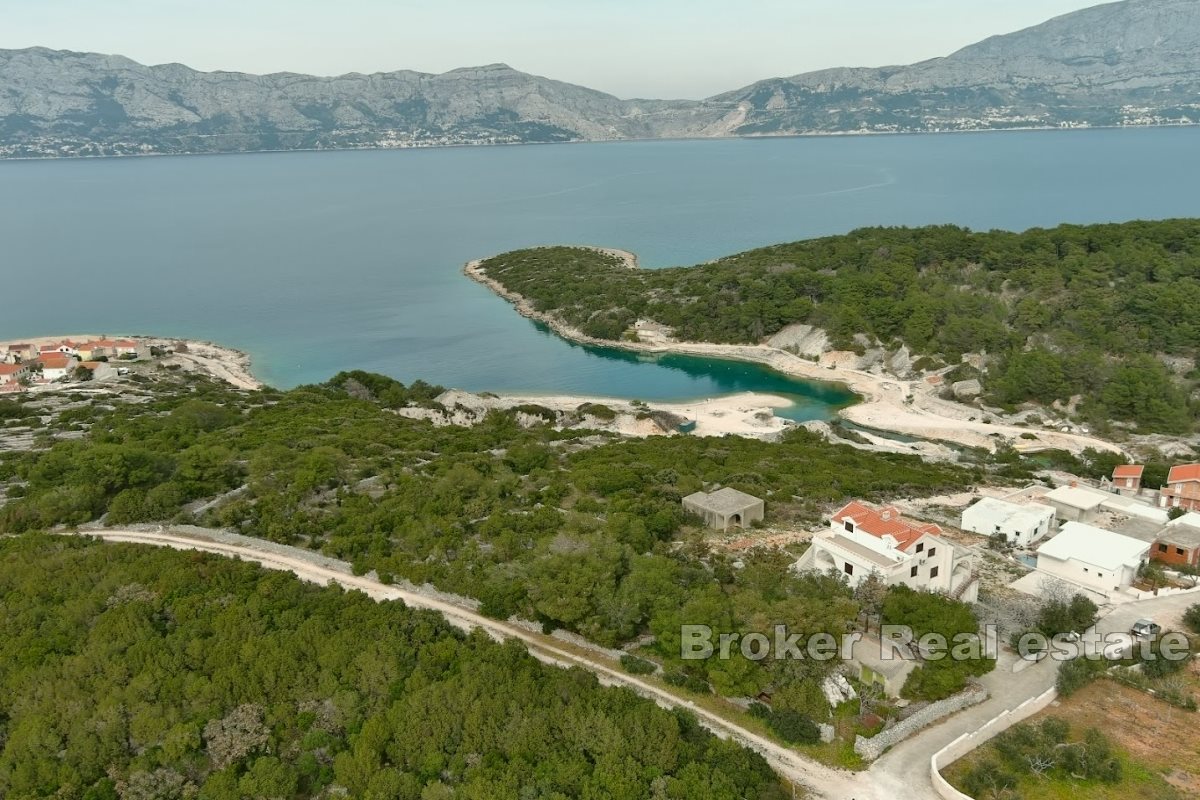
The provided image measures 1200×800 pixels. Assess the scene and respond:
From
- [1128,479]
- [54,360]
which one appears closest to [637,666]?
[1128,479]

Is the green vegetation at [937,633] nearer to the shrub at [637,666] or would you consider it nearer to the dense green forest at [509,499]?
the dense green forest at [509,499]

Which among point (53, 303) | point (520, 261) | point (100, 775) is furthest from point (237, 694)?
point (53, 303)

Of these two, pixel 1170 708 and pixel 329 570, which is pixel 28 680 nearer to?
pixel 329 570

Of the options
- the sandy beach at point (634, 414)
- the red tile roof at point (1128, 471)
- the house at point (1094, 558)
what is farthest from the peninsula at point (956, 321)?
the house at point (1094, 558)

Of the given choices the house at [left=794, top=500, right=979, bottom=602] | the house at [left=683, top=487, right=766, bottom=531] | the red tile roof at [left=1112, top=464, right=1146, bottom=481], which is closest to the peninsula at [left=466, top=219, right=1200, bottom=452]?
the red tile roof at [left=1112, top=464, right=1146, bottom=481]

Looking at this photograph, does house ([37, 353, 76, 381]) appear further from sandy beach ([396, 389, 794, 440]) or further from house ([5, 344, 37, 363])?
sandy beach ([396, 389, 794, 440])
